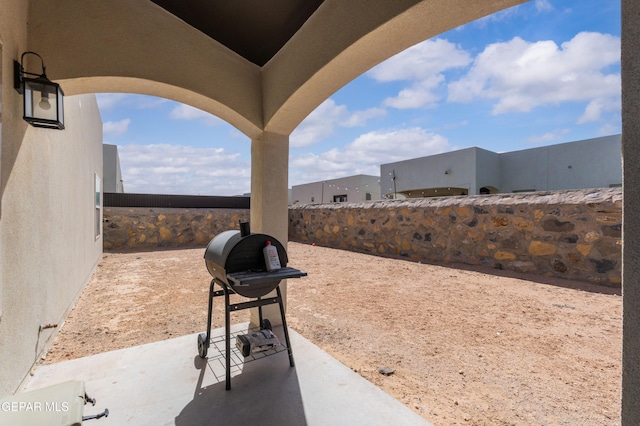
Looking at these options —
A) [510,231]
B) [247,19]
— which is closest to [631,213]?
[247,19]

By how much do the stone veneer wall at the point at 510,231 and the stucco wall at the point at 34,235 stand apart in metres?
6.64

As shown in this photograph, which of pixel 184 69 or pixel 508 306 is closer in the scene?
pixel 184 69

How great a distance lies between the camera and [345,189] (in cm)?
2550

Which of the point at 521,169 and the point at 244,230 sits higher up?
the point at 521,169

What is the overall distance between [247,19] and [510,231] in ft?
18.7

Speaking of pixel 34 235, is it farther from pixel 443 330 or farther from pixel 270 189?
pixel 443 330

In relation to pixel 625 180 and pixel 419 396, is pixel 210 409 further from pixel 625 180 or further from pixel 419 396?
pixel 625 180

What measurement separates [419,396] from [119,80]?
3375 millimetres

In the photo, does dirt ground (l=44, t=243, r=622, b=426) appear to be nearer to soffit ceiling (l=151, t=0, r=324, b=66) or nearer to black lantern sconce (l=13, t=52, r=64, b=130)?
black lantern sconce (l=13, t=52, r=64, b=130)

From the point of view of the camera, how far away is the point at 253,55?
10.5 feet

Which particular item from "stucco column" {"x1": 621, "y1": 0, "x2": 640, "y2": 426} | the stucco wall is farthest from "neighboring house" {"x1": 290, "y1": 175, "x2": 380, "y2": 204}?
"stucco column" {"x1": 621, "y1": 0, "x2": 640, "y2": 426}

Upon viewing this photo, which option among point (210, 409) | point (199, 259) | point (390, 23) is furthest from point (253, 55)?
point (199, 259)

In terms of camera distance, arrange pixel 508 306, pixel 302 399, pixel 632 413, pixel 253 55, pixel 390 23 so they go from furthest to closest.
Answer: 1. pixel 508 306
2. pixel 253 55
3. pixel 302 399
4. pixel 390 23
5. pixel 632 413

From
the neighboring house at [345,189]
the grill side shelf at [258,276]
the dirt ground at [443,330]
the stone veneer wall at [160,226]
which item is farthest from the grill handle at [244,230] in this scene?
the neighboring house at [345,189]
